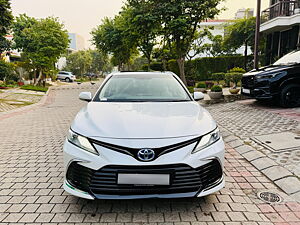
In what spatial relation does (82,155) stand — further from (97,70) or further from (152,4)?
(97,70)

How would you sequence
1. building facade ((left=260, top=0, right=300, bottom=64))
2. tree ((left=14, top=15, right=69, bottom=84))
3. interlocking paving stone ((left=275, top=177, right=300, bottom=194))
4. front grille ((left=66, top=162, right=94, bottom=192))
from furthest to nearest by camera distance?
tree ((left=14, top=15, right=69, bottom=84)), building facade ((left=260, top=0, right=300, bottom=64)), interlocking paving stone ((left=275, top=177, right=300, bottom=194)), front grille ((left=66, top=162, right=94, bottom=192))

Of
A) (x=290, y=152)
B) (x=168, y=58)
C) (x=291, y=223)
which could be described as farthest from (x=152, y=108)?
(x=168, y=58)

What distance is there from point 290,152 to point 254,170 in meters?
0.84

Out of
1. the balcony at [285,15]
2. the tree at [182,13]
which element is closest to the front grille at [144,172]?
the tree at [182,13]

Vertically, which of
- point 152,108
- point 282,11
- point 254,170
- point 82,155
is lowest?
point 254,170

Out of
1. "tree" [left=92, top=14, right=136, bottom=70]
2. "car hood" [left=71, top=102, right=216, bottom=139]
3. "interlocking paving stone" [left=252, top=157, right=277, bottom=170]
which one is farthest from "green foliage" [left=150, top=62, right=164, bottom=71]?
"car hood" [left=71, top=102, right=216, bottom=139]

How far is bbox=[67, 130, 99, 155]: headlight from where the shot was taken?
2306mm

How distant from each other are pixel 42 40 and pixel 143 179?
70.8 feet

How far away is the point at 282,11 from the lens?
47.5 feet

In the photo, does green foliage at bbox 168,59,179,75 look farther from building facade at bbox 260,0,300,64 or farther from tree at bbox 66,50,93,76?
tree at bbox 66,50,93,76

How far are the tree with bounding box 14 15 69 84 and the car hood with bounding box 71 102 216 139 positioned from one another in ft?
64.2

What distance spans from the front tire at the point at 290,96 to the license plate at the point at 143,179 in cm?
649

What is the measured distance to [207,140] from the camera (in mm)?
2424

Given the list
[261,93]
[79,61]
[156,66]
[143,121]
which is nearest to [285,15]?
[261,93]
